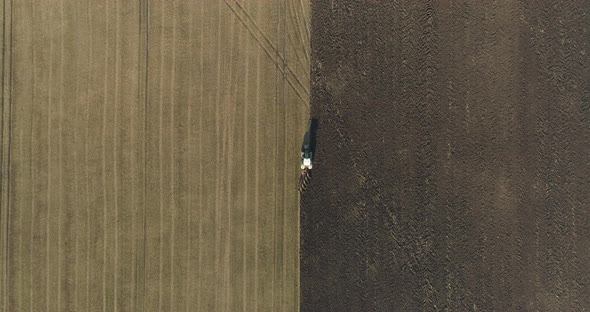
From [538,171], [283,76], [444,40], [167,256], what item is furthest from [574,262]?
[167,256]

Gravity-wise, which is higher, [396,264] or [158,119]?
[158,119]

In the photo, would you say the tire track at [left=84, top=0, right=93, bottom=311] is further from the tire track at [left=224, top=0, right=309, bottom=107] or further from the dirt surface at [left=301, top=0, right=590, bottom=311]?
the dirt surface at [left=301, top=0, right=590, bottom=311]

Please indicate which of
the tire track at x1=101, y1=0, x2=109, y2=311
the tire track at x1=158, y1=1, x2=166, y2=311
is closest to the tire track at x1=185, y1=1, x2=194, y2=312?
the tire track at x1=158, y1=1, x2=166, y2=311

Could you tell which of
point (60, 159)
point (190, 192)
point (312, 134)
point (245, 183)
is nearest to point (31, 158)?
point (60, 159)

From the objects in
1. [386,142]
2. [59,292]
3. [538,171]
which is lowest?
[59,292]

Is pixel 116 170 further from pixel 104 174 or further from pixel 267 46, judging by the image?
pixel 267 46

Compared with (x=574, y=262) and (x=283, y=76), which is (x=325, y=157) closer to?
(x=283, y=76)

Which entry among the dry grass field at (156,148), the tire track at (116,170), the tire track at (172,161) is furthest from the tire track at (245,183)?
the tire track at (116,170)
